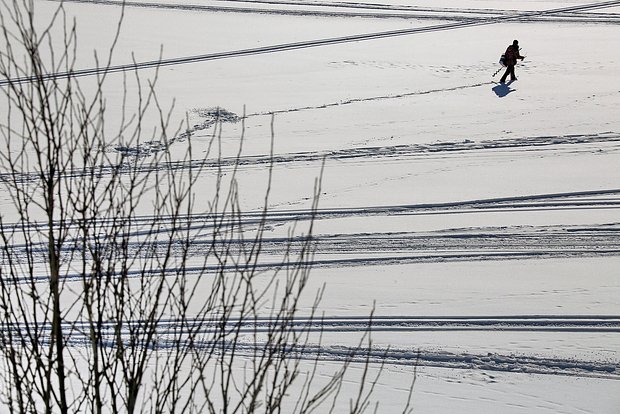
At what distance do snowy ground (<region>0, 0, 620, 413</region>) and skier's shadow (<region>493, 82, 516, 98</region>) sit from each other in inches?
1.3

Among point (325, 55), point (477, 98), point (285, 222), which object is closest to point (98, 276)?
point (285, 222)

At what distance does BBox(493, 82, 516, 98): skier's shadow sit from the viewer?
572 inches

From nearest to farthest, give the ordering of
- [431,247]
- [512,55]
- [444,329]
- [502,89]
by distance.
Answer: [444,329]
[431,247]
[512,55]
[502,89]

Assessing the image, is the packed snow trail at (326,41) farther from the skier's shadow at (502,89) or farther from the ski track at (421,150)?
the ski track at (421,150)

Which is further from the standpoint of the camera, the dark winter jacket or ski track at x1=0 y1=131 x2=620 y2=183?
the dark winter jacket

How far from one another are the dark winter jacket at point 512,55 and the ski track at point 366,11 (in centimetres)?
333

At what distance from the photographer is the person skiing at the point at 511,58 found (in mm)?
14446

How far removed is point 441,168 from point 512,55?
3.59 meters

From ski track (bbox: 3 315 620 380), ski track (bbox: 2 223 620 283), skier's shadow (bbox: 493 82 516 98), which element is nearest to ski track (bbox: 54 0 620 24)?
skier's shadow (bbox: 493 82 516 98)

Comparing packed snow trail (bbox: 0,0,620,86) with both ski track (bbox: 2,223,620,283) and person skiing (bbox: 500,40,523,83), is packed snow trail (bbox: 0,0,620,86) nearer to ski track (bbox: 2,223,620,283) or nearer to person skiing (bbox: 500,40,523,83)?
person skiing (bbox: 500,40,523,83)

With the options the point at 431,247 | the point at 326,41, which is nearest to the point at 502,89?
the point at 326,41

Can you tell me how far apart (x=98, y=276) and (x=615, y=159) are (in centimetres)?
1003

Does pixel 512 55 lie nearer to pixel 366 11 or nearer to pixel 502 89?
pixel 502 89

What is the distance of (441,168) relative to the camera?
11945 millimetres
